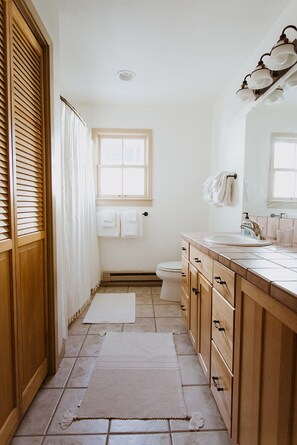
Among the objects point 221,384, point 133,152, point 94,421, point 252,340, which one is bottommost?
point 94,421

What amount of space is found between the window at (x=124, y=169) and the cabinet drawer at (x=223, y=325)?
6.64 ft

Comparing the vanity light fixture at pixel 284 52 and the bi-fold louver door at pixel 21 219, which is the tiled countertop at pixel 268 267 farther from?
the vanity light fixture at pixel 284 52

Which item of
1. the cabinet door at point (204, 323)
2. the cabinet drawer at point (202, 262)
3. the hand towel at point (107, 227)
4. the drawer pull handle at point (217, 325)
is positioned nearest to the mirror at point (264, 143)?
the cabinet drawer at point (202, 262)

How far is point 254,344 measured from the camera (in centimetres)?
82

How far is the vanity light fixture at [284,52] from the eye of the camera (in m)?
1.32

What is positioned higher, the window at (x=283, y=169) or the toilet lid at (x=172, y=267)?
the window at (x=283, y=169)

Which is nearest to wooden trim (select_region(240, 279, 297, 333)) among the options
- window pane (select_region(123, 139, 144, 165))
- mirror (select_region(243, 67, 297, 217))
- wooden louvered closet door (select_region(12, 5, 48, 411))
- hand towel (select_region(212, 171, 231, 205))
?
mirror (select_region(243, 67, 297, 217))

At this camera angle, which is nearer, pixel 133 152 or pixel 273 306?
pixel 273 306

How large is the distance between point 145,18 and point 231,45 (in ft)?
2.33

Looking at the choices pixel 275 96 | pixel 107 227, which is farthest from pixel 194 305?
pixel 107 227

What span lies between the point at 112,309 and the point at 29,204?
1.55m

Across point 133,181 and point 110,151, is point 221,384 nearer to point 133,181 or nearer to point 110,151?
point 133,181

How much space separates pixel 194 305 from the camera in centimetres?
166

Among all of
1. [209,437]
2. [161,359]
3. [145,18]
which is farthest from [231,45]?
[209,437]
